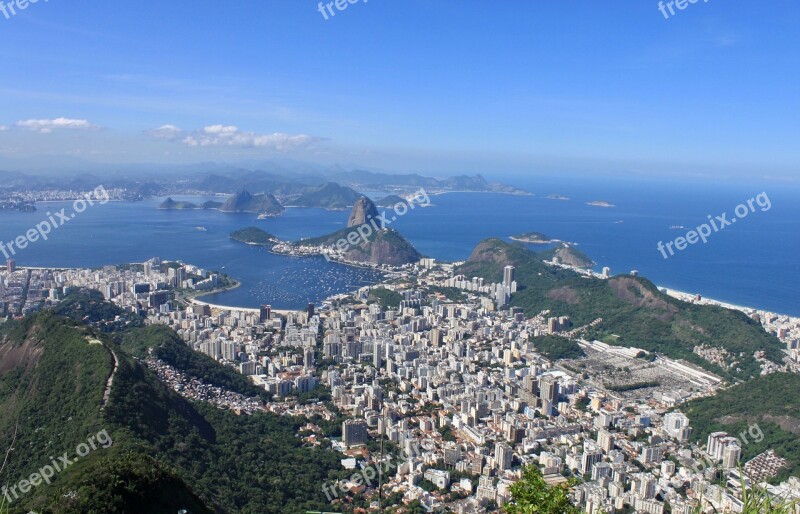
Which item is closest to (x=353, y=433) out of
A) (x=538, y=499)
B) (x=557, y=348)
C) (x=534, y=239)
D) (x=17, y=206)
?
(x=538, y=499)

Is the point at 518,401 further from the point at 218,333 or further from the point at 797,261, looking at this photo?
the point at 797,261

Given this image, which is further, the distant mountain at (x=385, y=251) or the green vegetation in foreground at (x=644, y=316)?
the distant mountain at (x=385, y=251)

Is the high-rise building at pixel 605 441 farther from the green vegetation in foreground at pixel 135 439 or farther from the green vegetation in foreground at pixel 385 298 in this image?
the green vegetation in foreground at pixel 385 298

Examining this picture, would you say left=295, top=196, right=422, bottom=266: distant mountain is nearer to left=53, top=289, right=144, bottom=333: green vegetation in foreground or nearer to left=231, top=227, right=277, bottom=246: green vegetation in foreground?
left=231, top=227, right=277, bottom=246: green vegetation in foreground

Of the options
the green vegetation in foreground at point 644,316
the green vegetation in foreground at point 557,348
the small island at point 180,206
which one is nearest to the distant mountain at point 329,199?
the small island at point 180,206

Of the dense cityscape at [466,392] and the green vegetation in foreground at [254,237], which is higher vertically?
the green vegetation in foreground at [254,237]

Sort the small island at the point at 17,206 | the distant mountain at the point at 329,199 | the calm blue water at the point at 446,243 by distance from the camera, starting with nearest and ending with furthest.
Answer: the calm blue water at the point at 446,243
the small island at the point at 17,206
the distant mountain at the point at 329,199

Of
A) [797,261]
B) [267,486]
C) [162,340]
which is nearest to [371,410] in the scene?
[267,486]
